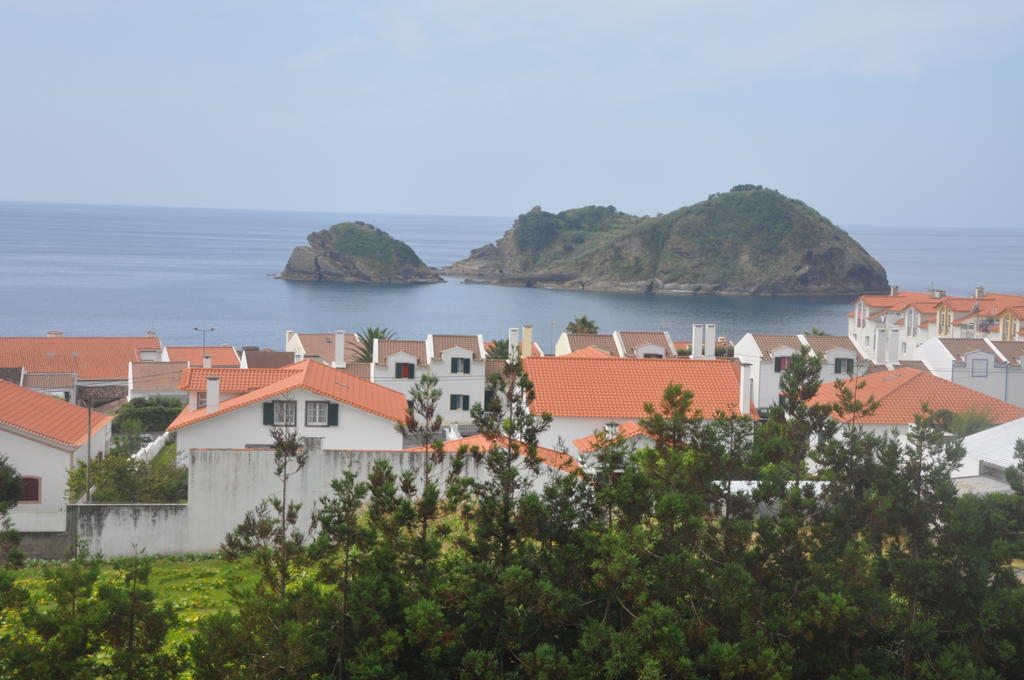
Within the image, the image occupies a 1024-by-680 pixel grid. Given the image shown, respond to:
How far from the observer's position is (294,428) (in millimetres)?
31031

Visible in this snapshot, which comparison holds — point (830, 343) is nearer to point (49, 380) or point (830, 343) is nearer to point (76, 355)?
point (49, 380)

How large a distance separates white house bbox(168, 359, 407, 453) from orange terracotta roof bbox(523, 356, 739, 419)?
17.8 ft

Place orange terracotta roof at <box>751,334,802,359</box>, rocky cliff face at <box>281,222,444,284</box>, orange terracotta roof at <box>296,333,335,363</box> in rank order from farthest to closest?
rocky cliff face at <box>281,222,444,284</box>
orange terracotta roof at <box>296,333,335,363</box>
orange terracotta roof at <box>751,334,802,359</box>

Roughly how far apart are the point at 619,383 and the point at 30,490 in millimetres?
17760

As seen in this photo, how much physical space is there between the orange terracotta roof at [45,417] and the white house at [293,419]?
301 cm

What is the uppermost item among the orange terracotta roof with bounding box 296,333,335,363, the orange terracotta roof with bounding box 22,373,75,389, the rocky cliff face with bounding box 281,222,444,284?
the rocky cliff face with bounding box 281,222,444,284

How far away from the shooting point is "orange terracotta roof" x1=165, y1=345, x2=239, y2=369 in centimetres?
5916

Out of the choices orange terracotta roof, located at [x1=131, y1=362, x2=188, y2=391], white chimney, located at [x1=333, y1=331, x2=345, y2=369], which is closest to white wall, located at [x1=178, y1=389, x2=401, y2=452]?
white chimney, located at [x1=333, y1=331, x2=345, y2=369]

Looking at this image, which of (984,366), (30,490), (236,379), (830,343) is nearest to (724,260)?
(984,366)

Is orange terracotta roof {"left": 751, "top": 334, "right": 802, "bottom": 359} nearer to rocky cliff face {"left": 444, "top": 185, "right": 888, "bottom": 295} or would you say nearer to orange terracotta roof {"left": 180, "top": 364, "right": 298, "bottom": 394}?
orange terracotta roof {"left": 180, "top": 364, "right": 298, "bottom": 394}

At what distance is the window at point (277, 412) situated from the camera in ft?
102

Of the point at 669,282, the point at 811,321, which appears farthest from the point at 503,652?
the point at 669,282

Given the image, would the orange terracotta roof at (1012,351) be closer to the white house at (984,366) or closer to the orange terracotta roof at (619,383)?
the white house at (984,366)

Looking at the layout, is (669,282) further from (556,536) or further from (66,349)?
(556,536)
